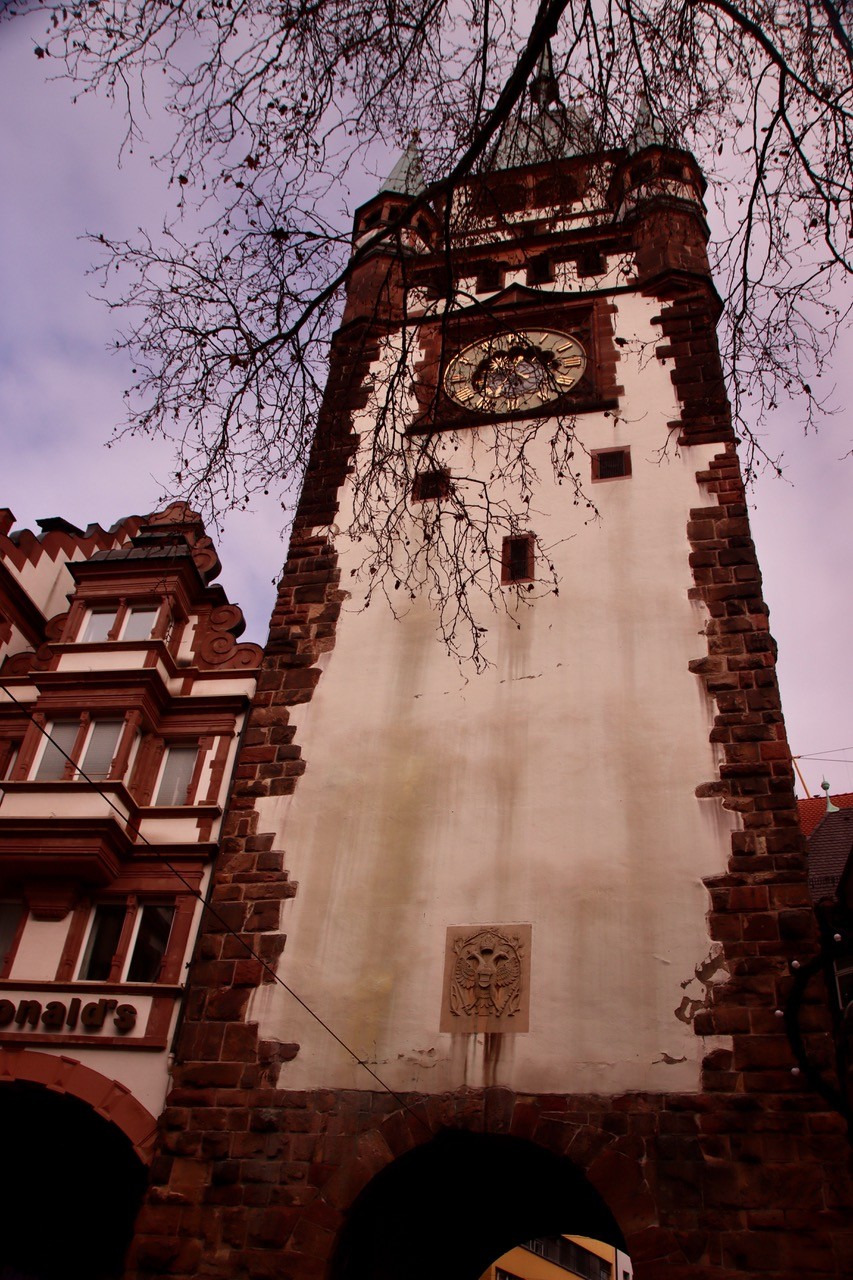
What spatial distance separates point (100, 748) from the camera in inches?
420

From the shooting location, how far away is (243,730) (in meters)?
10.7

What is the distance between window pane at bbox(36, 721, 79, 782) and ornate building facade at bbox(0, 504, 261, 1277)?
0.06 feet

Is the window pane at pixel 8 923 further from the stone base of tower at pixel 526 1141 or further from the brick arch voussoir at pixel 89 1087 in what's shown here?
the stone base of tower at pixel 526 1141

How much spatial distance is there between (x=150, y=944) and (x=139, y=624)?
11.9 feet

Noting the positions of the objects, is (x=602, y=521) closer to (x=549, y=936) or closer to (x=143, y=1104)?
(x=549, y=936)

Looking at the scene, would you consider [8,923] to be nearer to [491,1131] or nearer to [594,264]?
[491,1131]

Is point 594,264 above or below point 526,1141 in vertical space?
above

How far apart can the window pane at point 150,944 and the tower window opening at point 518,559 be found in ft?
13.8

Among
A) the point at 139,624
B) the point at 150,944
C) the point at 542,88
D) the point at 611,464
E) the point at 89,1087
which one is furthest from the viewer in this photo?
the point at 139,624

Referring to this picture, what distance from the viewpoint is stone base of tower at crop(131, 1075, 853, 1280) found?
6.41 m

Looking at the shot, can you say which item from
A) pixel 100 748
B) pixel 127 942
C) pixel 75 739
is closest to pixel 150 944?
pixel 127 942

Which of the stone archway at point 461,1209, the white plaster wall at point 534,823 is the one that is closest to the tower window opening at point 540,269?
the white plaster wall at point 534,823

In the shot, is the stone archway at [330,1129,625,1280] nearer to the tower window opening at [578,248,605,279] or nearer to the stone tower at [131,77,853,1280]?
the stone tower at [131,77,853,1280]

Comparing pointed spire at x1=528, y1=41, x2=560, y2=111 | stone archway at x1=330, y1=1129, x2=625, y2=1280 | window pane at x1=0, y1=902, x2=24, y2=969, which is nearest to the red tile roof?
stone archway at x1=330, y1=1129, x2=625, y2=1280
